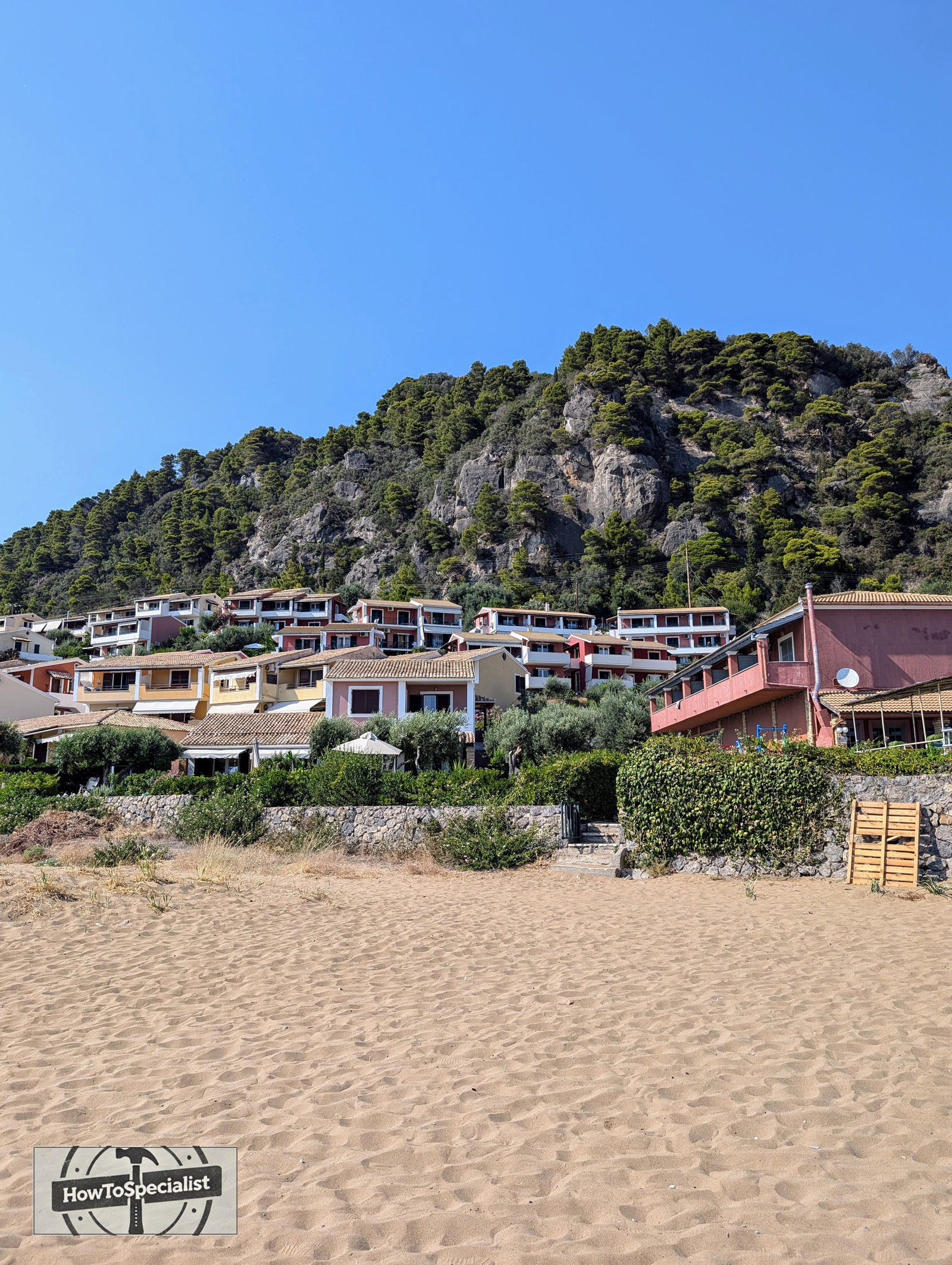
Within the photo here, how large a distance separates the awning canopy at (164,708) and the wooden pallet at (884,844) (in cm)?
4386

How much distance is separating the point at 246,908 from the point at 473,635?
47.5 meters

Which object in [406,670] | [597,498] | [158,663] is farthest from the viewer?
[597,498]

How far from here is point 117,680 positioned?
5091 centimetres

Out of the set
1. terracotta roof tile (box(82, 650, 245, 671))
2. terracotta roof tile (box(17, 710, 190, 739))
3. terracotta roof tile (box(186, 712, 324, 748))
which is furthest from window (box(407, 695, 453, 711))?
terracotta roof tile (box(82, 650, 245, 671))

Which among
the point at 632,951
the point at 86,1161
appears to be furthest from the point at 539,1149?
the point at 632,951

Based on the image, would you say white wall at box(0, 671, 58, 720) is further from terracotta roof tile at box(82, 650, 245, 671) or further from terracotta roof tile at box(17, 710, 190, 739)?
terracotta roof tile at box(17, 710, 190, 739)

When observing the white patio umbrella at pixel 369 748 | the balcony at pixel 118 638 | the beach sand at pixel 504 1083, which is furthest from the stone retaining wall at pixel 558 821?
the balcony at pixel 118 638

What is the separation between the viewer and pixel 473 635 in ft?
193

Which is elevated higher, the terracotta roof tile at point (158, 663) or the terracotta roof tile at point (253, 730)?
the terracotta roof tile at point (158, 663)

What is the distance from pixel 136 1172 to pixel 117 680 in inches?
2077

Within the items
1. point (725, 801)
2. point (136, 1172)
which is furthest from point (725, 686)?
point (136, 1172)

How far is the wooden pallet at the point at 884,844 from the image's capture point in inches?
536

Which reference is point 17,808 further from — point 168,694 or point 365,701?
point 168,694

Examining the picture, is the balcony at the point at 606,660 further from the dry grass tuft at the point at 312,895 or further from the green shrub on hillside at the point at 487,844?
the dry grass tuft at the point at 312,895
